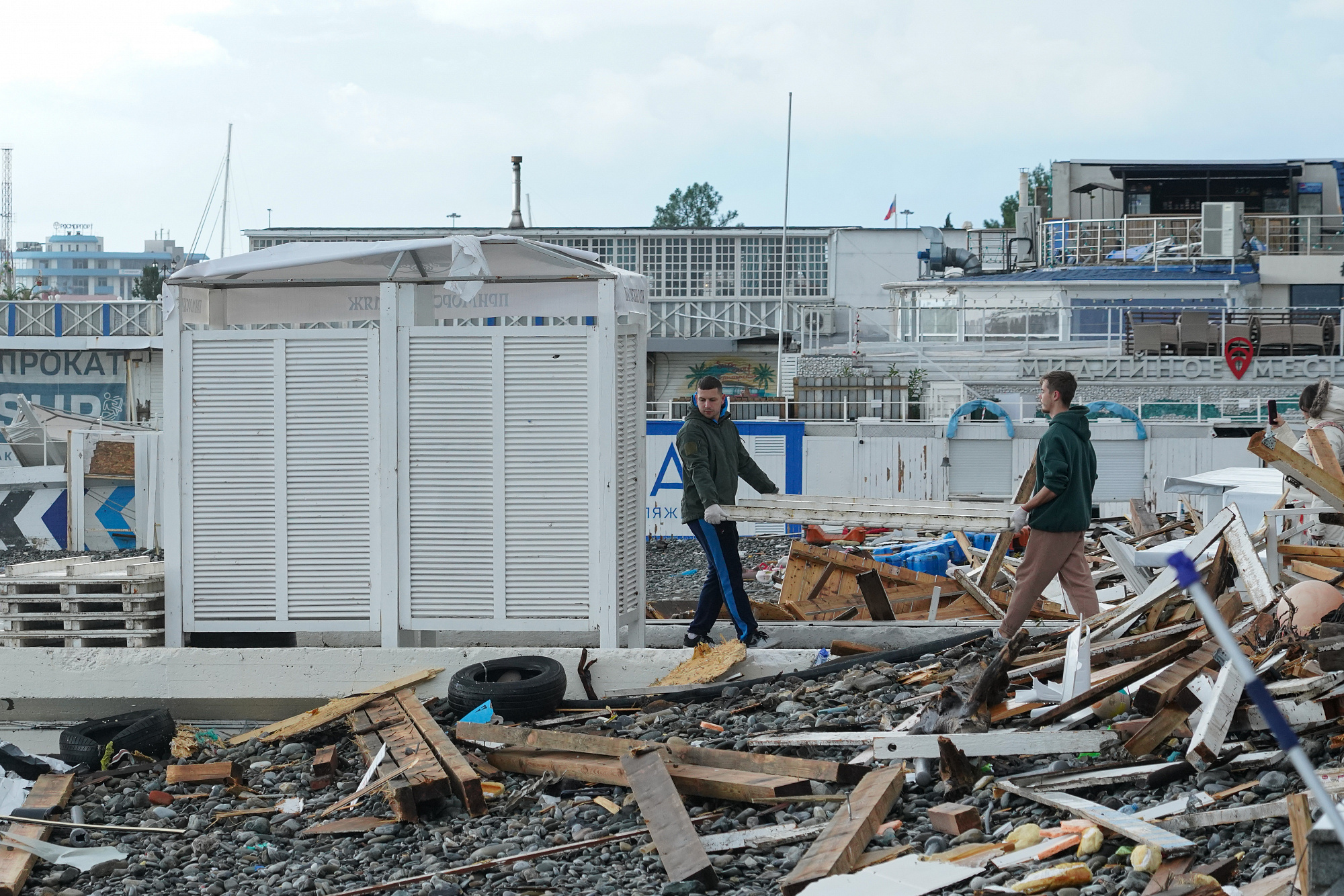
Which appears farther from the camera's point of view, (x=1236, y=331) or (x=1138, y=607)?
(x=1236, y=331)

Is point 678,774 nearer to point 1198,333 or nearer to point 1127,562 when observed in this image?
point 1127,562

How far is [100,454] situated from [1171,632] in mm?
16968

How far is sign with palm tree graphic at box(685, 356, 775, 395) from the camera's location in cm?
3897

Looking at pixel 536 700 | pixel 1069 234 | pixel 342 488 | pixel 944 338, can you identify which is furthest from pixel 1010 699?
pixel 1069 234

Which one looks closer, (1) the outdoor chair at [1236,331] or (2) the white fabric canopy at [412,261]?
(2) the white fabric canopy at [412,261]

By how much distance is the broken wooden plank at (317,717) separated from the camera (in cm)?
859

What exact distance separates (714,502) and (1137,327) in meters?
21.8

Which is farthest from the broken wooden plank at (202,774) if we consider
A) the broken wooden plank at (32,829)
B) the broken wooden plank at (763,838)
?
the broken wooden plank at (763,838)

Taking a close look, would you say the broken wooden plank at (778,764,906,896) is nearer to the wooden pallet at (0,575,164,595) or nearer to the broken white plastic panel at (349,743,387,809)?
the broken white plastic panel at (349,743,387,809)

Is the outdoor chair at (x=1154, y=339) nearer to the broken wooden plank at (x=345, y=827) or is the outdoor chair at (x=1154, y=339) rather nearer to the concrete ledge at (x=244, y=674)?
the concrete ledge at (x=244, y=674)

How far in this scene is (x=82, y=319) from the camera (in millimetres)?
38625

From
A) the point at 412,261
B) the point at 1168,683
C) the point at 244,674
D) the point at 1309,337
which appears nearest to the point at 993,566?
the point at 1168,683

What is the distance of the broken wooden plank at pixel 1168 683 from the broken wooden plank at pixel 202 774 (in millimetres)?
5315

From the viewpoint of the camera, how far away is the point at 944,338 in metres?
32.2
